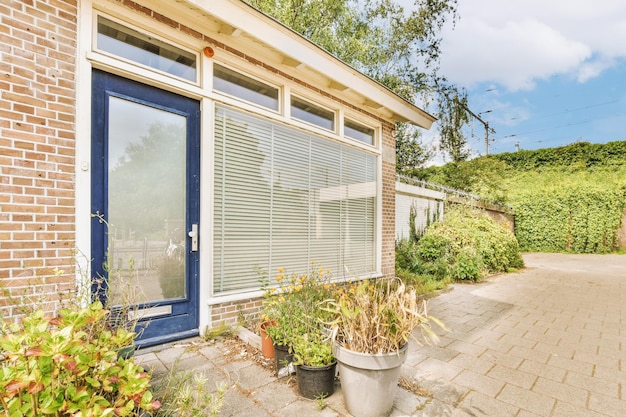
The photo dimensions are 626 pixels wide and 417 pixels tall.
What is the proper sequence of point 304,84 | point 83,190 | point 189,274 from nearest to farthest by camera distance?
point 83,190
point 189,274
point 304,84

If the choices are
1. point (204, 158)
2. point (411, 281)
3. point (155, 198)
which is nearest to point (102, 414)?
point (155, 198)

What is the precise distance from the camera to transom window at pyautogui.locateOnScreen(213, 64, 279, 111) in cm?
333

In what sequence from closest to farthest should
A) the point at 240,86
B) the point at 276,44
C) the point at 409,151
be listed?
the point at 276,44 → the point at 240,86 → the point at 409,151

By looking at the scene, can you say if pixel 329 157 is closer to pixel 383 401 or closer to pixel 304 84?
pixel 304 84

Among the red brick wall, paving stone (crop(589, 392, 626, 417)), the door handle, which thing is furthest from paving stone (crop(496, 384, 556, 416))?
the red brick wall

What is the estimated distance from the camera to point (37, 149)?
2273mm

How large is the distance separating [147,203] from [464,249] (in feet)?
22.4

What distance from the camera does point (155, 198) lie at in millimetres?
2924

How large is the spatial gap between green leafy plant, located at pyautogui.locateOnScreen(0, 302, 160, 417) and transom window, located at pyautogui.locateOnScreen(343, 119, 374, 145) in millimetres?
4239

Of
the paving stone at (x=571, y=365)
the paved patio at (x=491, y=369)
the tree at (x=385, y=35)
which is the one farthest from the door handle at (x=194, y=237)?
the tree at (x=385, y=35)

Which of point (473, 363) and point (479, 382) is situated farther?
point (473, 363)

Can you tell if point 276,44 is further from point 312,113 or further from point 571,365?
point 571,365

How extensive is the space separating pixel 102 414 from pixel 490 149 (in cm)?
2243

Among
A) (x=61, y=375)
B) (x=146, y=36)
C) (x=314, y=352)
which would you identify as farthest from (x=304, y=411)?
(x=146, y=36)
